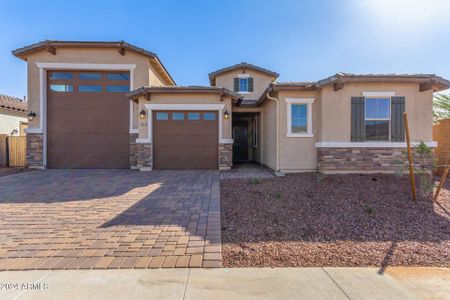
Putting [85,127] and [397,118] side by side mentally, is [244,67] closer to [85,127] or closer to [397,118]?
[397,118]

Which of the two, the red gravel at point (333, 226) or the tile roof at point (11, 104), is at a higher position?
the tile roof at point (11, 104)

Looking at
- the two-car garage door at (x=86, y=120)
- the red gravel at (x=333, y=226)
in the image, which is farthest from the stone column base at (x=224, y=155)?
the two-car garage door at (x=86, y=120)

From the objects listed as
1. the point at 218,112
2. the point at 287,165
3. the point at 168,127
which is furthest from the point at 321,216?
the point at 168,127

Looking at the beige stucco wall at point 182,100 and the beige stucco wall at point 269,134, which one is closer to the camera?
the beige stucco wall at point 269,134

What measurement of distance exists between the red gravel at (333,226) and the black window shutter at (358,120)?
2.15 m

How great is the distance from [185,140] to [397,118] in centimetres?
814

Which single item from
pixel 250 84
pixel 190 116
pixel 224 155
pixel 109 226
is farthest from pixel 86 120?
pixel 250 84

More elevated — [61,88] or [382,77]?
[61,88]

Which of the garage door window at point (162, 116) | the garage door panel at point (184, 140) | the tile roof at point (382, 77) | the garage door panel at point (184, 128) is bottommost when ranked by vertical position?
the garage door panel at point (184, 140)

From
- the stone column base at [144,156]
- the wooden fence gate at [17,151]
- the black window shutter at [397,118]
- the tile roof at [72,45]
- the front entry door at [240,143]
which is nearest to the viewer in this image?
the black window shutter at [397,118]

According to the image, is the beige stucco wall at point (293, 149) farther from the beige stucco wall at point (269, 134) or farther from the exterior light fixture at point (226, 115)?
the exterior light fixture at point (226, 115)

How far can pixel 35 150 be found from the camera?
11.3 m

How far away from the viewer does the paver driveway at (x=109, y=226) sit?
10.2ft

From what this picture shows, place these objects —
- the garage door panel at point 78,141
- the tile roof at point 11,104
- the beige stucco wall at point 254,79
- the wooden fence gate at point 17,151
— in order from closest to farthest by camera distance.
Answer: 1. the garage door panel at point 78,141
2. the wooden fence gate at point 17,151
3. the beige stucco wall at point 254,79
4. the tile roof at point 11,104
